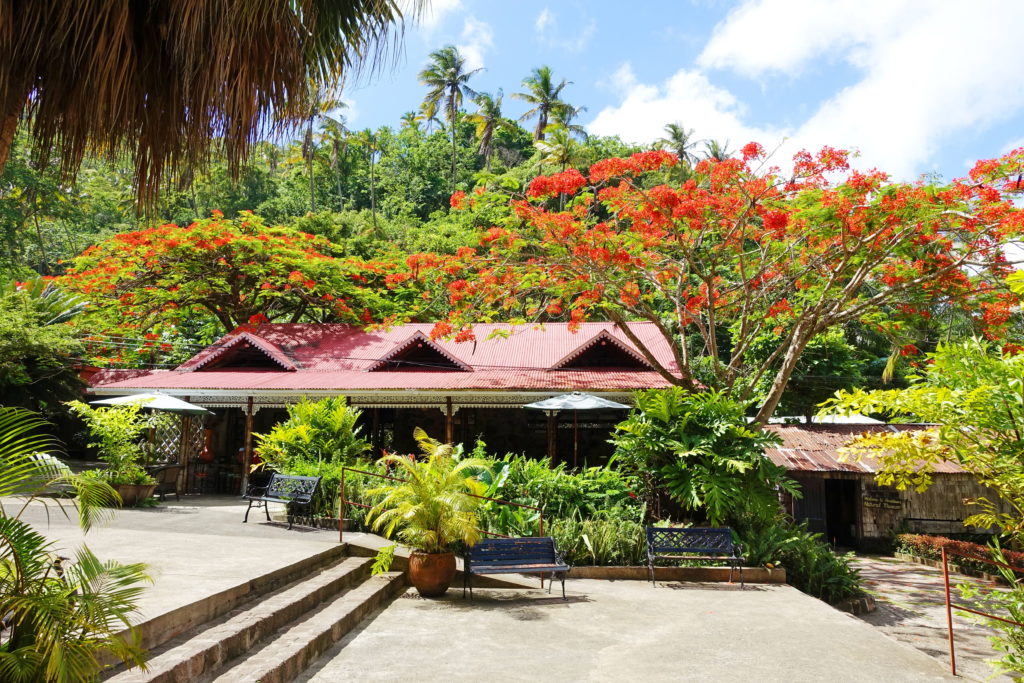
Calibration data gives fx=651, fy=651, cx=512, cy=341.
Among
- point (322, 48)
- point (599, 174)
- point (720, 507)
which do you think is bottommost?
point (720, 507)

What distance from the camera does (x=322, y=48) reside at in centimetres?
356

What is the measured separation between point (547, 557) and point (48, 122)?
6.97 m

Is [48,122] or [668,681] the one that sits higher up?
[48,122]

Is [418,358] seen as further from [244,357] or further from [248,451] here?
[244,357]

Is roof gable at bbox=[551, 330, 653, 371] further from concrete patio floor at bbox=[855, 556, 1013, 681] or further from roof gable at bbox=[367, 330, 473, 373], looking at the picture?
concrete patio floor at bbox=[855, 556, 1013, 681]

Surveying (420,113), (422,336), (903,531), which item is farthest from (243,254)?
(420,113)

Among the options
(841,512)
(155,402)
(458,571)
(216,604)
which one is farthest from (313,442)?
(841,512)

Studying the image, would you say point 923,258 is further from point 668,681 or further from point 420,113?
point 420,113

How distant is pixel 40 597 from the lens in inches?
119

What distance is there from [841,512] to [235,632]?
1637 centimetres

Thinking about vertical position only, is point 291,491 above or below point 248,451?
below

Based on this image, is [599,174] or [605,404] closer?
[599,174]

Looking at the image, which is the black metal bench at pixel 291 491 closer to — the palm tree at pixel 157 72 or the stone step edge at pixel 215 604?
the stone step edge at pixel 215 604

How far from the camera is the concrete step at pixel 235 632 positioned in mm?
4324
